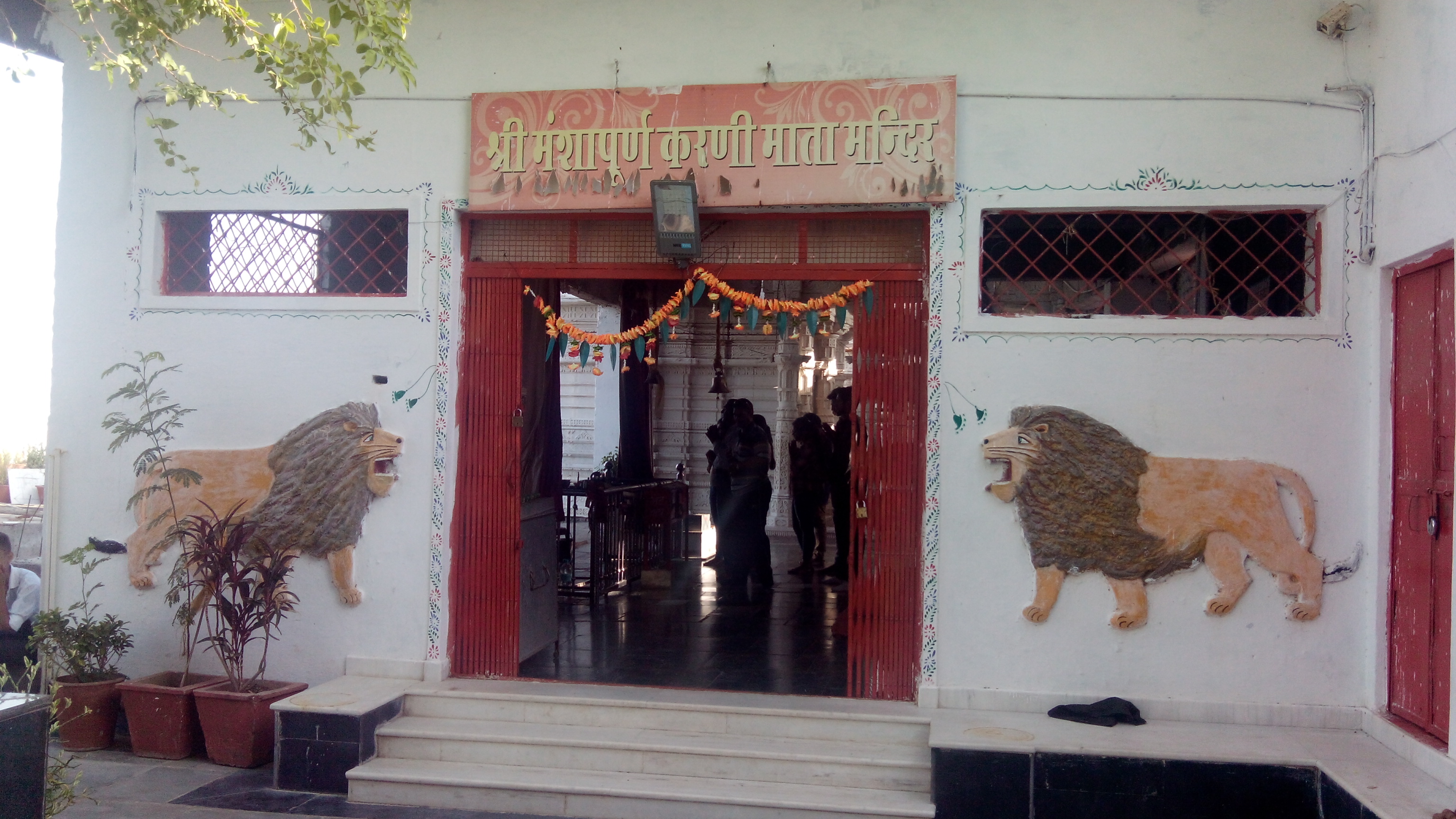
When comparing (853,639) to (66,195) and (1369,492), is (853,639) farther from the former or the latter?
(66,195)

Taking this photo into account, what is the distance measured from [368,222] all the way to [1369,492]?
17.6ft

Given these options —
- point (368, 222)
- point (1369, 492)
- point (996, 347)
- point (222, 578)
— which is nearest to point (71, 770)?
point (222, 578)

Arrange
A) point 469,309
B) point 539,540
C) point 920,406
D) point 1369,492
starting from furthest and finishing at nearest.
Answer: point 539,540 < point 469,309 < point 920,406 < point 1369,492

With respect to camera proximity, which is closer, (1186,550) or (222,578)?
(1186,550)

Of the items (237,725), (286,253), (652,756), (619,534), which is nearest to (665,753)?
(652,756)

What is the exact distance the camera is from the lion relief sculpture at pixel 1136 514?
190 inches

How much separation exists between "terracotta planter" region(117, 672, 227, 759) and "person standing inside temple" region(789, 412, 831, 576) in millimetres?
5396

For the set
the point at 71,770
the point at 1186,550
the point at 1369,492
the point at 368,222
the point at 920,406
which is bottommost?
the point at 71,770

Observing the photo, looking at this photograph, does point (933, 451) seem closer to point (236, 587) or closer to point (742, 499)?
point (742, 499)

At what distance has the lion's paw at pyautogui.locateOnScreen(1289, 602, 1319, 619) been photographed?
480cm

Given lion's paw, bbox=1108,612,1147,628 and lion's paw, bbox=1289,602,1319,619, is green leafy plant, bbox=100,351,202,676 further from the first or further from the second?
lion's paw, bbox=1289,602,1319,619

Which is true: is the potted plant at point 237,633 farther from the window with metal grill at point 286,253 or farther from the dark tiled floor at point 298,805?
the window with metal grill at point 286,253

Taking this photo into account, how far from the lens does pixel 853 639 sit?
5293 millimetres

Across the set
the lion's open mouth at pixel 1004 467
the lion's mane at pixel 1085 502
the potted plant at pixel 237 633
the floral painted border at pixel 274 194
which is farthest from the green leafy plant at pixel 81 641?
the lion's mane at pixel 1085 502
